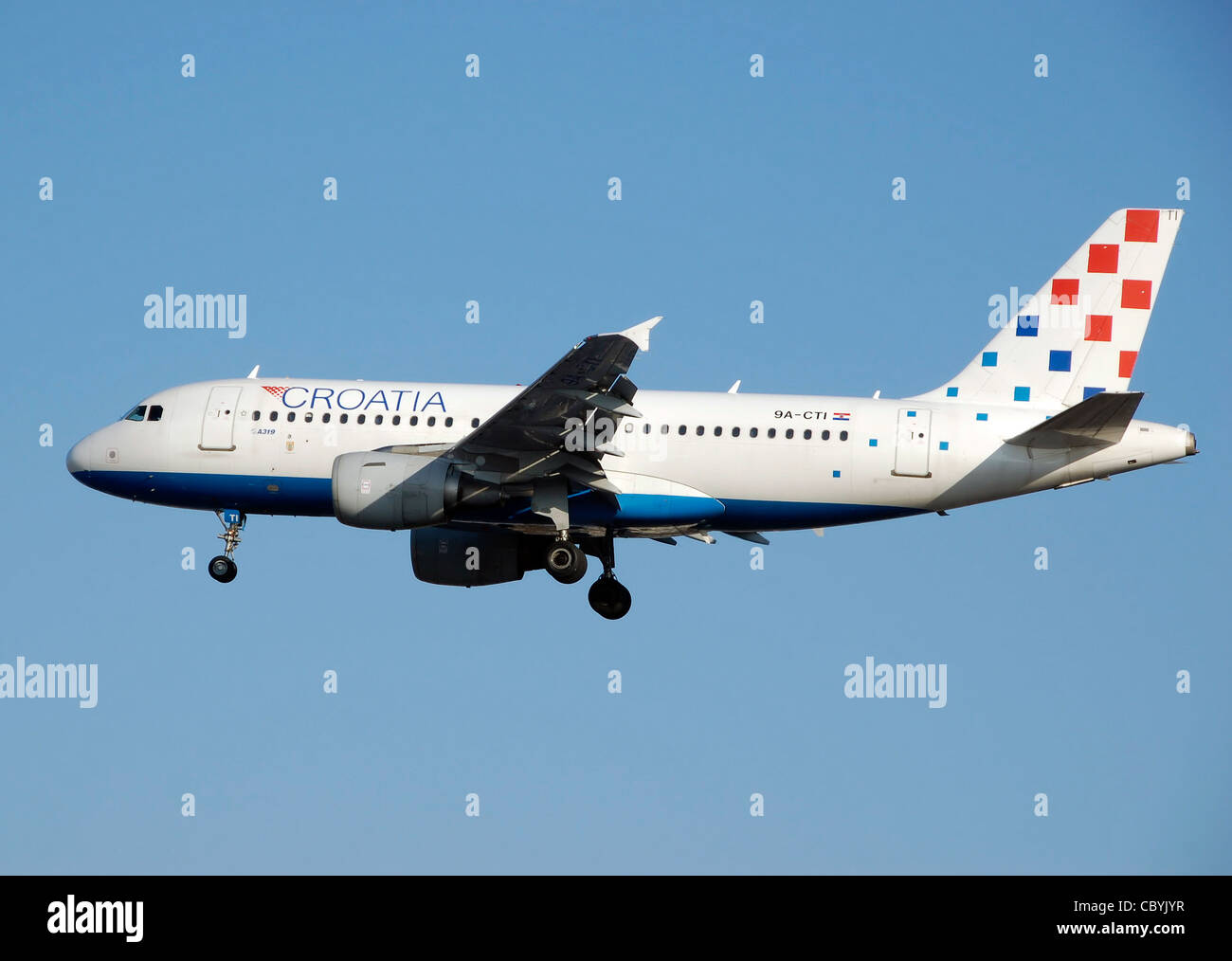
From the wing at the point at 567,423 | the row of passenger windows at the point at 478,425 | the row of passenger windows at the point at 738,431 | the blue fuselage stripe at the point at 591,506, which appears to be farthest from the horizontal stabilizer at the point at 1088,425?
the wing at the point at 567,423

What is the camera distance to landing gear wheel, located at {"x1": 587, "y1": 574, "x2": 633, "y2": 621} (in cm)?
4622

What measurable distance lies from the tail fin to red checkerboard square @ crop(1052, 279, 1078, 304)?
23 mm

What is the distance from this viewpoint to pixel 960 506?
145ft

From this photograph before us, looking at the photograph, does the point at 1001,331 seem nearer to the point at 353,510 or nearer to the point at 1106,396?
the point at 1106,396

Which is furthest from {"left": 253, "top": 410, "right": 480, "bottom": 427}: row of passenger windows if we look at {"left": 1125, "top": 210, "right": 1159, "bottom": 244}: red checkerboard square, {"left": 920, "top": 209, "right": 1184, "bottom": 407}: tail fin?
{"left": 1125, "top": 210, "right": 1159, "bottom": 244}: red checkerboard square

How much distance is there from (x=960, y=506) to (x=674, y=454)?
22.5 ft

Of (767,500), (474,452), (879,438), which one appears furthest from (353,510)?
(879,438)

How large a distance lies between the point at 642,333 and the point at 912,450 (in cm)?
833

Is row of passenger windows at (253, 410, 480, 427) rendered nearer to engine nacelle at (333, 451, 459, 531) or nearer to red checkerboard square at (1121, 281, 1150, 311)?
engine nacelle at (333, 451, 459, 531)

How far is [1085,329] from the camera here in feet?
149

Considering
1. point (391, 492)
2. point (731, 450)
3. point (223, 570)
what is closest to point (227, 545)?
point (223, 570)

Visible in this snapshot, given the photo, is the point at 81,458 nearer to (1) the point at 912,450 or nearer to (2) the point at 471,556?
(2) the point at 471,556
